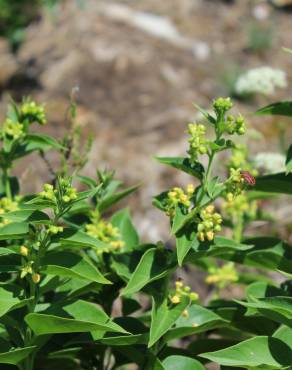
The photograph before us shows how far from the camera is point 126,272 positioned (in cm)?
242

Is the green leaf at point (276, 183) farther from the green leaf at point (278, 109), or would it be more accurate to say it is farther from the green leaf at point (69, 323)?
the green leaf at point (69, 323)

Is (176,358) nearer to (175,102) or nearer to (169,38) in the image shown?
(175,102)

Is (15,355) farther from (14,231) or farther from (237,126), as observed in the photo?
(237,126)

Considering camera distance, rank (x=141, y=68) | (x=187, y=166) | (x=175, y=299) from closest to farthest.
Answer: (x=187, y=166) < (x=175, y=299) < (x=141, y=68)

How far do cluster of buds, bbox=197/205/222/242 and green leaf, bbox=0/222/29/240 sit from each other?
0.53 meters

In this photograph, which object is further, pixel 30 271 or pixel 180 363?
pixel 180 363

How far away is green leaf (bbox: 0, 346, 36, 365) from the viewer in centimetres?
210

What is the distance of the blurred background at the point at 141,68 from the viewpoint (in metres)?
6.82

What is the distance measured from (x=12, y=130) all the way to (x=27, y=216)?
62 cm

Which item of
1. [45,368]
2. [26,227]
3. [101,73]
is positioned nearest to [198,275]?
[45,368]

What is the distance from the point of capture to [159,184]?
6.49 meters

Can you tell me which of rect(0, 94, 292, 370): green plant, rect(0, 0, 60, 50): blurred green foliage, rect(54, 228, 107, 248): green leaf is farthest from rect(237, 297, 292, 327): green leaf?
rect(0, 0, 60, 50): blurred green foliage

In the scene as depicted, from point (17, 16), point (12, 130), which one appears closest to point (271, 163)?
point (12, 130)

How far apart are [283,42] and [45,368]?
313 inches
